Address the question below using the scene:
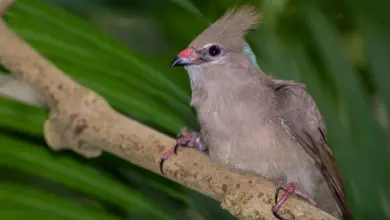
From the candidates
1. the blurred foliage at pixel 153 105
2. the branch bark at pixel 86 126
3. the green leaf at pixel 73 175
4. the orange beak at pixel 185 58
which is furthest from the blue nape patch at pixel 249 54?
the green leaf at pixel 73 175

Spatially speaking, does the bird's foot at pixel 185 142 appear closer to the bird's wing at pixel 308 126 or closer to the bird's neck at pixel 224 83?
A: the bird's neck at pixel 224 83

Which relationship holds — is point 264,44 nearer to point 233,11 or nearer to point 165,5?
point 233,11

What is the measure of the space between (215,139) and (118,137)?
0.90ft

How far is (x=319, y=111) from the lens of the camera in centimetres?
158

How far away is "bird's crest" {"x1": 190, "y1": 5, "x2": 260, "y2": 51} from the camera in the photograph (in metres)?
1.55


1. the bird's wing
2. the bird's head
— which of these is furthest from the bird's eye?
the bird's wing

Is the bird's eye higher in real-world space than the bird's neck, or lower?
higher

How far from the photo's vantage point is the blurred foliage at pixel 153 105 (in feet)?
4.56

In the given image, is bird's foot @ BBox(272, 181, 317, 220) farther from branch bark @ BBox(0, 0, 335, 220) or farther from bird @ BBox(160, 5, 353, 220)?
branch bark @ BBox(0, 0, 335, 220)

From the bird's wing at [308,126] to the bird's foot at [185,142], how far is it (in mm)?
232

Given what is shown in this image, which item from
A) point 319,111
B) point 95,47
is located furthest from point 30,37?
point 319,111

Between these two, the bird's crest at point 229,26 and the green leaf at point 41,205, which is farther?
the bird's crest at point 229,26

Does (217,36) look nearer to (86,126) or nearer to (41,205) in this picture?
(86,126)

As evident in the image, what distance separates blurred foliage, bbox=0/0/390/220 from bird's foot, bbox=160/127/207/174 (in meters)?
0.03
